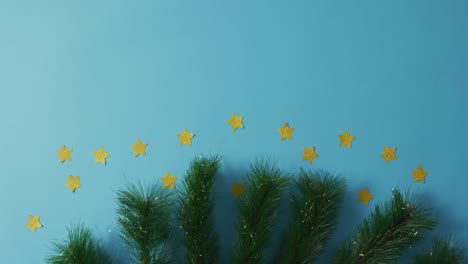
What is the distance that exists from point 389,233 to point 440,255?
12 cm

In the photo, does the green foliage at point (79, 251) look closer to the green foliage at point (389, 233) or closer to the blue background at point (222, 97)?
the blue background at point (222, 97)

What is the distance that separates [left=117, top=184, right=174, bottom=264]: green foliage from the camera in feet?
3.66

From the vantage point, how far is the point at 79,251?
1121 mm

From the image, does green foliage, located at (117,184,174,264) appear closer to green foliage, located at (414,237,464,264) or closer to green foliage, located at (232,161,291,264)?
green foliage, located at (232,161,291,264)

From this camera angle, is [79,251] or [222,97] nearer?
[79,251]

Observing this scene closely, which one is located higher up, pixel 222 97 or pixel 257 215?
pixel 222 97

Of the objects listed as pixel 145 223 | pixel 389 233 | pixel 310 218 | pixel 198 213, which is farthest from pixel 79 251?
pixel 389 233

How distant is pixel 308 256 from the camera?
1.09 m

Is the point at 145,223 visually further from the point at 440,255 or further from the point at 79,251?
the point at 440,255

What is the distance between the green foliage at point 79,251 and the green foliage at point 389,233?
53cm

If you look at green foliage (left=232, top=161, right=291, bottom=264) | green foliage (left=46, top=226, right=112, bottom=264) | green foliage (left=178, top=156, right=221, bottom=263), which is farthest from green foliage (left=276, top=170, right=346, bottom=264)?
green foliage (left=46, top=226, right=112, bottom=264)

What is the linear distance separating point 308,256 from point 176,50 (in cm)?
57

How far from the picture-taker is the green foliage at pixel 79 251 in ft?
3.66

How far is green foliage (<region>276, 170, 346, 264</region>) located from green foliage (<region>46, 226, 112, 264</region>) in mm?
404
